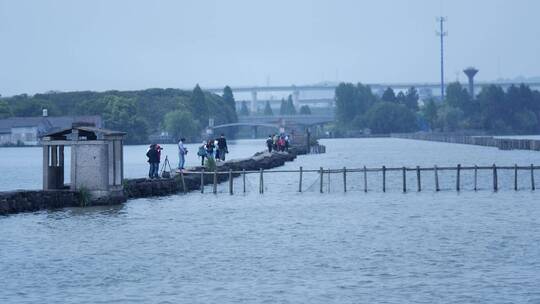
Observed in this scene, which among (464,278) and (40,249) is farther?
(40,249)

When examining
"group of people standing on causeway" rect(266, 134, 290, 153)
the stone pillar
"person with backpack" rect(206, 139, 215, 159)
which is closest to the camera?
the stone pillar

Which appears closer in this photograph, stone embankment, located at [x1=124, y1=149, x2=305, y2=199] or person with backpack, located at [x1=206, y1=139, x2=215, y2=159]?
stone embankment, located at [x1=124, y1=149, x2=305, y2=199]

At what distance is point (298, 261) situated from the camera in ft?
118

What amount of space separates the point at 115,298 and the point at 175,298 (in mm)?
1443

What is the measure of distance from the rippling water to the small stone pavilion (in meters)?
1.29

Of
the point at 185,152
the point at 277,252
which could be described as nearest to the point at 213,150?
the point at 185,152

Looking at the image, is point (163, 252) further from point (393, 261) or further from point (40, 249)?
point (393, 261)

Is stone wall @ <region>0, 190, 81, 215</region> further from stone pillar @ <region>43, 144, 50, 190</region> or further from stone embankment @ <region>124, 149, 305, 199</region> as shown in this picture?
stone embankment @ <region>124, 149, 305, 199</region>

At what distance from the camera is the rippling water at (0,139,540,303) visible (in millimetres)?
30797

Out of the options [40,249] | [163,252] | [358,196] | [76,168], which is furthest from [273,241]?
[358,196]

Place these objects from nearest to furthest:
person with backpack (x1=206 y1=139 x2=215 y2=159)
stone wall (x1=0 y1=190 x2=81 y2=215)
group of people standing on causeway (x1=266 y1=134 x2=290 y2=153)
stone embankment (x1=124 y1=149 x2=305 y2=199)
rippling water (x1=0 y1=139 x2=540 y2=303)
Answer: rippling water (x1=0 y1=139 x2=540 y2=303)
stone wall (x1=0 y1=190 x2=81 y2=215)
stone embankment (x1=124 y1=149 x2=305 y2=199)
person with backpack (x1=206 y1=139 x2=215 y2=159)
group of people standing on causeway (x1=266 y1=134 x2=290 y2=153)

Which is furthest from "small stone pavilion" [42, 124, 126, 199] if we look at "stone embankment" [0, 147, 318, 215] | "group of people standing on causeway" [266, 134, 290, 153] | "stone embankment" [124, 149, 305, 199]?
"group of people standing on causeway" [266, 134, 290, 153]

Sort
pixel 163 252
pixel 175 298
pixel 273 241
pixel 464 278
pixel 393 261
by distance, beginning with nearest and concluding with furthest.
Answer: pixel 175 298 < pixel 464 278 < pixel 393 261 < pixel 163 252 < pixel 273 241

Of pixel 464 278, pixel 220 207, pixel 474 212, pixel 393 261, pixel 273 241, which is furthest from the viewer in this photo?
pixel 220 207
